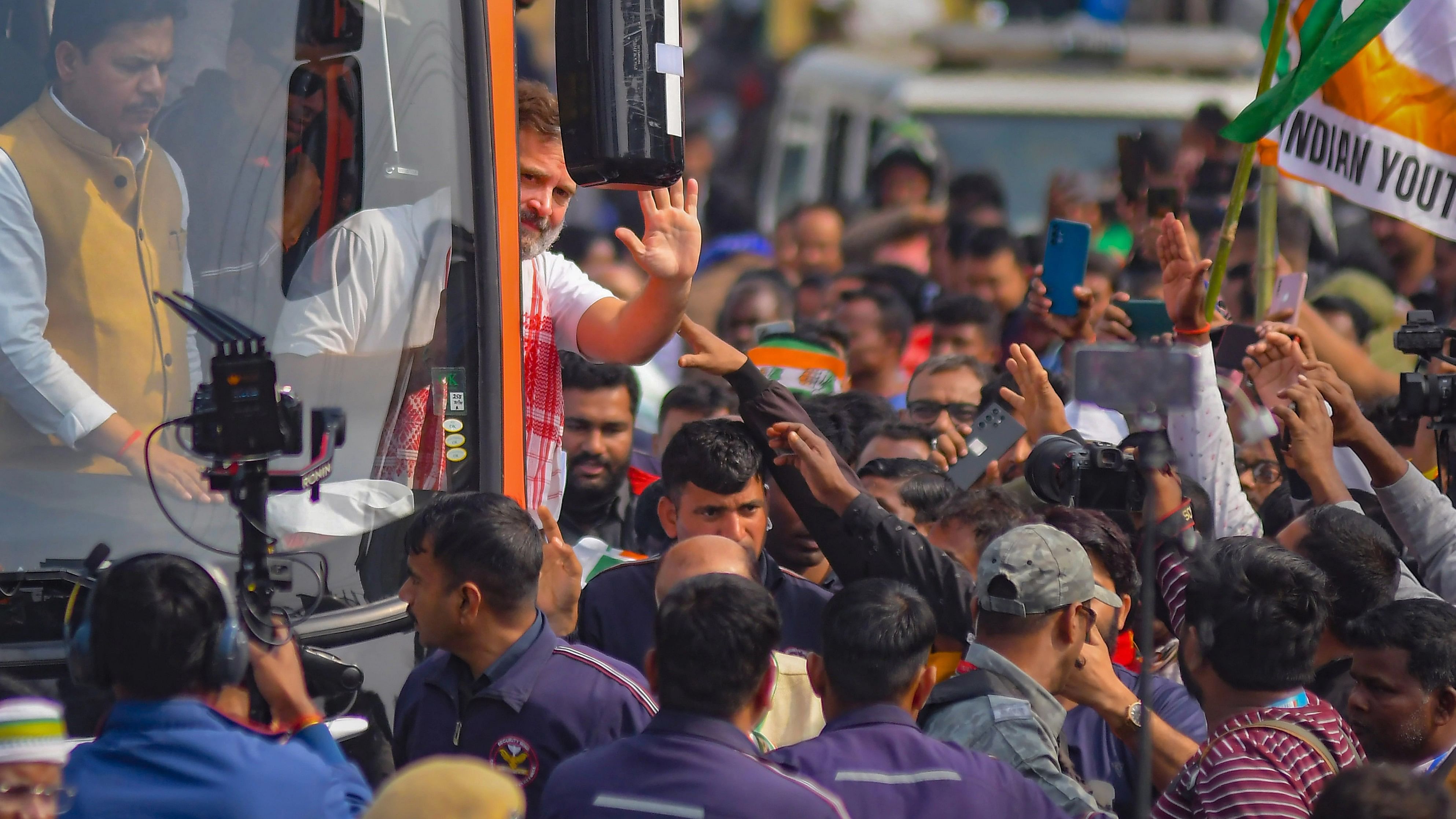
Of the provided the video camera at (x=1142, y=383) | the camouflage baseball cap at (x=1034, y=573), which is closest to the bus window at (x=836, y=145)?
the camouflage baseball cap at (x=1034, y=573)

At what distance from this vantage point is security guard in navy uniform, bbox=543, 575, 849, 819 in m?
3.04

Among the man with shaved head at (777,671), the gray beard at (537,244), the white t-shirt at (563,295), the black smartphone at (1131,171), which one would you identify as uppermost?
the black smartphone at (1131,171)

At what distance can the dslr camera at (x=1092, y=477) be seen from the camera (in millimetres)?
3803

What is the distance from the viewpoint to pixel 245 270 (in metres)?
4.07

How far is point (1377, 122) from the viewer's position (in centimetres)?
629

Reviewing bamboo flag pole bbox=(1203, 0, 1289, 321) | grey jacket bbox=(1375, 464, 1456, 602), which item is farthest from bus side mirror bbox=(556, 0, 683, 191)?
grey jacket bbox=(1375, 464, 1456, 602)

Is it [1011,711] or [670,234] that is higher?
[670,234]

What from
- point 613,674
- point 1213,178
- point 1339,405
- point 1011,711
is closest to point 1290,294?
point 1339,405

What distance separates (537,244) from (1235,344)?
7.08 feet

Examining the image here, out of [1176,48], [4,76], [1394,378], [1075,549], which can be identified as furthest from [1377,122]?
[1176,48]

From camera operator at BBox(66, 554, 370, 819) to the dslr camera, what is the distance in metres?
1.64

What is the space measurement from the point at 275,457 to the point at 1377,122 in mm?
4156

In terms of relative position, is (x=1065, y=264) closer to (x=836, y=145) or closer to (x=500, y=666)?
(x=500, y=666)

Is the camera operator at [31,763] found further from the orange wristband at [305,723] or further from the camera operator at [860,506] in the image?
the camera operator at [860,506]
